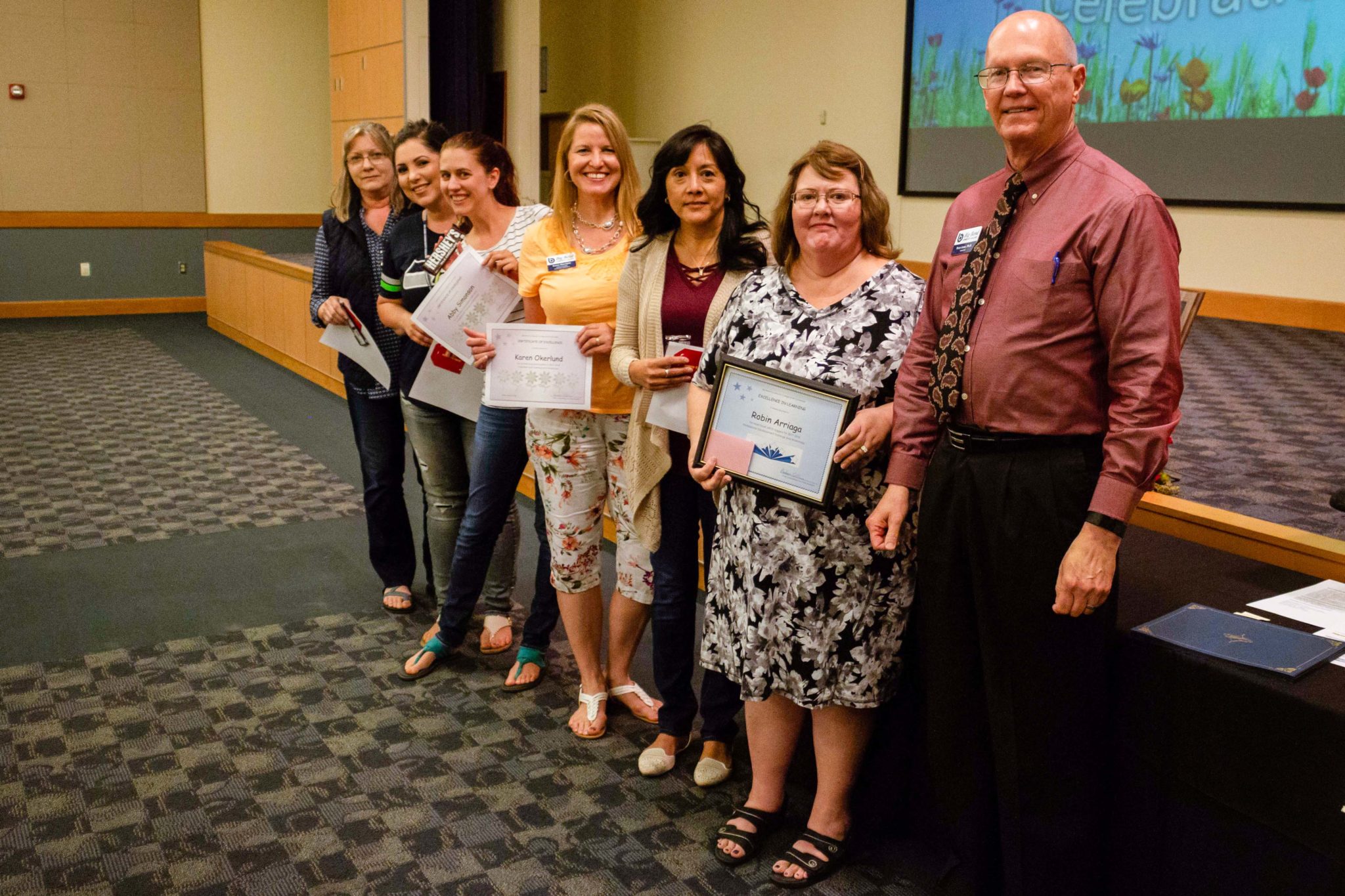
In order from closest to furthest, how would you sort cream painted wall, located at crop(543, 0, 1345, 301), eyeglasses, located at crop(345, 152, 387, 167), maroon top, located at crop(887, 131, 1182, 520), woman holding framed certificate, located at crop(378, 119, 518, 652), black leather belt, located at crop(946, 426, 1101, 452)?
maroon top, located at crop(887, 131, 1182, 520)
black leather belt, located at crop(946, 426, 1101, 452)
woman holding framed certificate, located at crop(378, 119, 518, 652)
eyeglasses, located at crop(345, 152, 387, 167)
cream painted wall, located at crop(543, 0, 1345, 301)

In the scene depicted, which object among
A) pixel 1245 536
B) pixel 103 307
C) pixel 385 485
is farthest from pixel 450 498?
pixel 103 307

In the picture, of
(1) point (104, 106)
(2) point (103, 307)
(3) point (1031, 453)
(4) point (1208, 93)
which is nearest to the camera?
(3) point (1031, 453)

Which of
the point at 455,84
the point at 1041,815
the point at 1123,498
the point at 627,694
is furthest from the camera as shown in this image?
the point at 455,84

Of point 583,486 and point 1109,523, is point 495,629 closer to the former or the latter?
point 583,486

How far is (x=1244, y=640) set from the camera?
176 cm

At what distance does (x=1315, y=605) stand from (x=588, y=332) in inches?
61.1

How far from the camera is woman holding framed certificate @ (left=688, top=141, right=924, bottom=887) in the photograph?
2.02m

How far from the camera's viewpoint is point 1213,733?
170cm

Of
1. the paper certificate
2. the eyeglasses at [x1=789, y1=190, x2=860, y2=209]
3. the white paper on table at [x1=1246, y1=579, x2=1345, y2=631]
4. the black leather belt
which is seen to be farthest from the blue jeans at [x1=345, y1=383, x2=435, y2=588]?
the white paper on table at [x1=1246, y1=579, x2=1345, y2=631]

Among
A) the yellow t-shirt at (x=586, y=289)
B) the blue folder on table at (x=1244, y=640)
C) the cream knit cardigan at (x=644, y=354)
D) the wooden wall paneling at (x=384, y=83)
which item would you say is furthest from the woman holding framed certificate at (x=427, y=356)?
the wooden wall paneling at (x=384, y=83)

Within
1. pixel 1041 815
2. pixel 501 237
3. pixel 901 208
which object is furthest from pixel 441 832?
pixel 901 208

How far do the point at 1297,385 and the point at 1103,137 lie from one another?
9.03 feet

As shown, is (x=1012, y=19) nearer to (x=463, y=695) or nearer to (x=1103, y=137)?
(x=463, y=695)

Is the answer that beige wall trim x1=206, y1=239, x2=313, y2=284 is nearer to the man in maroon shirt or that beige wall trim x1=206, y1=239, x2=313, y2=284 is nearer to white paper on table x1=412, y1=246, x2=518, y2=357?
white paper on table x1=412, y1=246, x2=518, y2=357
